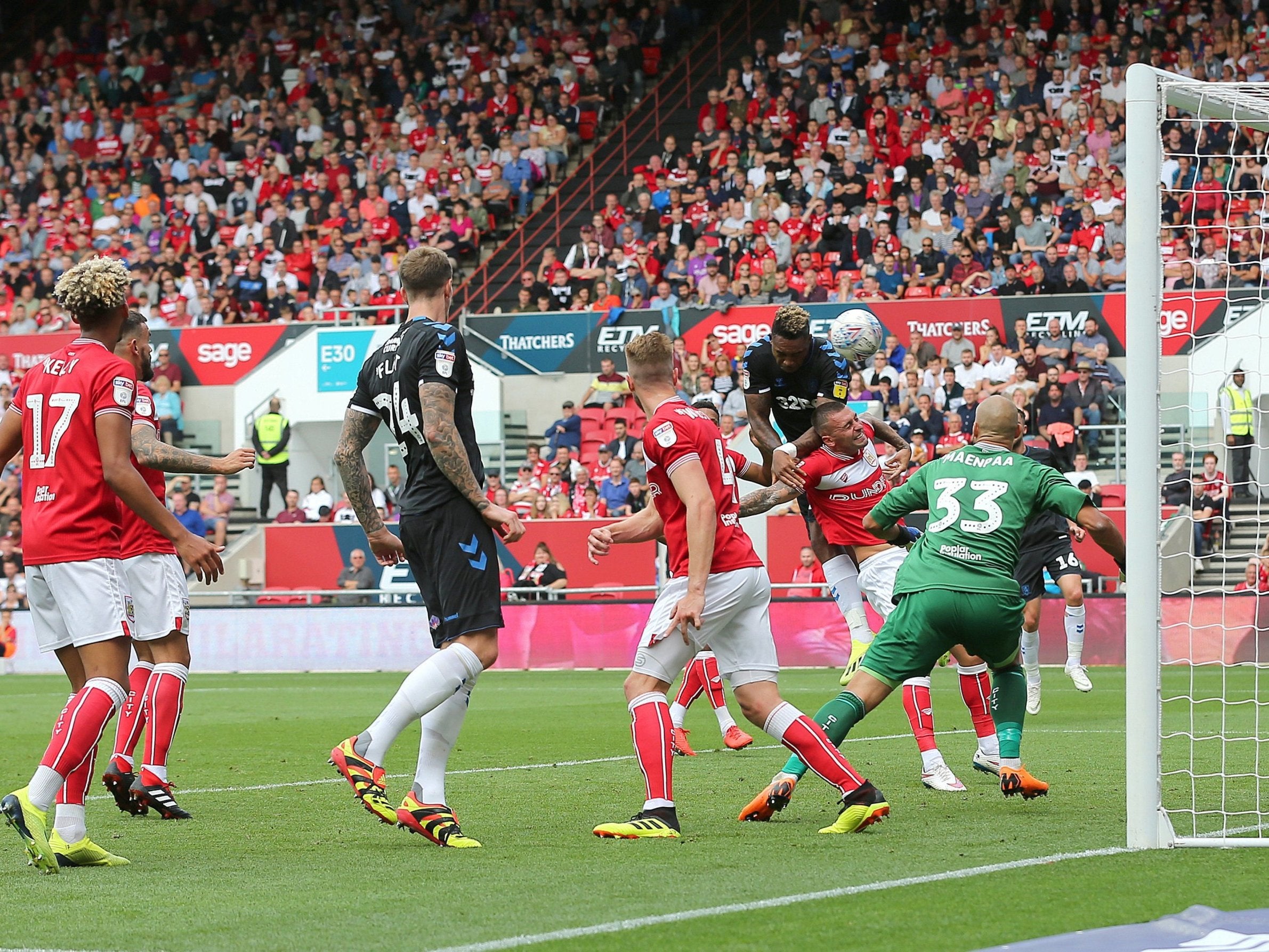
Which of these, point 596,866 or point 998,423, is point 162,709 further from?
point 998,423

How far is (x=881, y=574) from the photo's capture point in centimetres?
938

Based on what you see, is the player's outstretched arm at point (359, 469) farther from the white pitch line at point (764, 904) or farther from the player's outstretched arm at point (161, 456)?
the white pitch line at point (764, 904)

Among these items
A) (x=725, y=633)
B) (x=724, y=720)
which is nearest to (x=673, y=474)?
(x=725, y=633)

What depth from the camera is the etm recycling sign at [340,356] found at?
26594 millimetres

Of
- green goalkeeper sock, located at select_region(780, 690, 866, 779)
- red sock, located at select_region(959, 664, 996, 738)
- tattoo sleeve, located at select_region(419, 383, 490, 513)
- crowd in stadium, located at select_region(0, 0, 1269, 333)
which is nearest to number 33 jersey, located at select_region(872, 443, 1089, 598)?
green goalkeeper sock, located at select_region(780, 690, 866, 779)

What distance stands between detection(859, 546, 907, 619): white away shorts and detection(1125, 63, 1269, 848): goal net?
1.45 meters

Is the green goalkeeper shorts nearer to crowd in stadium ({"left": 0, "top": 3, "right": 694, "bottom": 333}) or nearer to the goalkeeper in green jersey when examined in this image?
the goalkeeper in green jersey

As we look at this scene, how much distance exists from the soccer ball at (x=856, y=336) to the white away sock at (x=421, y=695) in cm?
423

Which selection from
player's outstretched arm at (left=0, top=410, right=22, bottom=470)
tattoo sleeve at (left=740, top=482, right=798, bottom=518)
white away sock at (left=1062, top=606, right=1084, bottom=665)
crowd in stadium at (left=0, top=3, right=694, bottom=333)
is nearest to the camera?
player's outstretched arm at (left=0, top=410, right=22, bottom=470)

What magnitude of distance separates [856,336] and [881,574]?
5.75 ft

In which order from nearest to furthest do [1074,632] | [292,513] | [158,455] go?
[158,455] → [1074,632] → [292,513]

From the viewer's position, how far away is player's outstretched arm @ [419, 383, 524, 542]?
6.75 m

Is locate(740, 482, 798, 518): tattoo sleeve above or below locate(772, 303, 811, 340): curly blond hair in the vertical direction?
below

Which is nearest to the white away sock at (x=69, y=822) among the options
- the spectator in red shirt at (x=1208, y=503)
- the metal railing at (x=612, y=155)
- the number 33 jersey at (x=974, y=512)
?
the number 33 jersey at (x=974, y=512)
